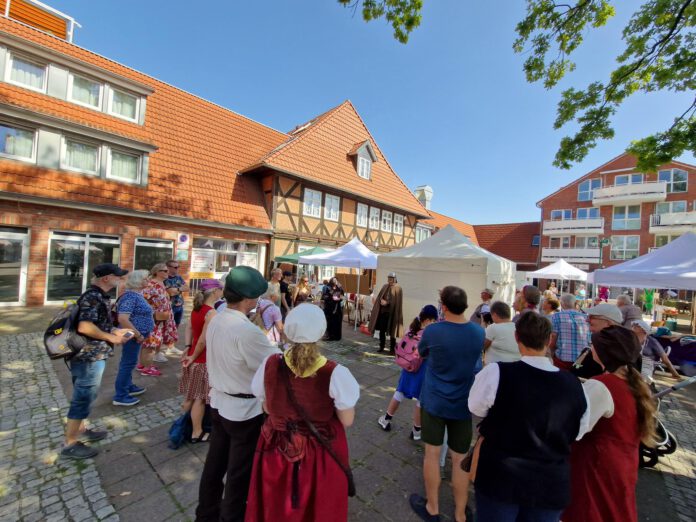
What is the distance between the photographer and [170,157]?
12242 mm

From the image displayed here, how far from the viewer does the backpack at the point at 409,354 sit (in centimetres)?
323

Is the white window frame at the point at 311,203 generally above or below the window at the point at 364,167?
below

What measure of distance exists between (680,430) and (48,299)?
14655 mm

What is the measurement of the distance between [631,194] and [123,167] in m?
34.2

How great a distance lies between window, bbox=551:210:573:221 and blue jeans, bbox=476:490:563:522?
34.0 metres

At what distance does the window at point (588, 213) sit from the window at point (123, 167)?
33.7 metres

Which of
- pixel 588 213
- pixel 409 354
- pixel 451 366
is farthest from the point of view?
pixel 588 213

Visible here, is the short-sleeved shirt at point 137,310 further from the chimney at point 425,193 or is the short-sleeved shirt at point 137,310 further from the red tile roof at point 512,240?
the red tile roof at point 512,240

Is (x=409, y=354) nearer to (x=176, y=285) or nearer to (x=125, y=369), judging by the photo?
(x=125, y=369)

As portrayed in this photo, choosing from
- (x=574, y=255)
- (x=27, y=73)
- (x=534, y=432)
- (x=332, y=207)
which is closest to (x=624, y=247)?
(x=574, y=255)

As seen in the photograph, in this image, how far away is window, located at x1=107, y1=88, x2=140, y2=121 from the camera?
1087 centimetres

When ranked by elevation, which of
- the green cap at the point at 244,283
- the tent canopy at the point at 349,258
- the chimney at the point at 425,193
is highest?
the chimney at the point at 425,193

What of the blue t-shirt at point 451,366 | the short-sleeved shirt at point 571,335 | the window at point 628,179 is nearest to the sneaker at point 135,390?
the blue t-shirt at point 451,366

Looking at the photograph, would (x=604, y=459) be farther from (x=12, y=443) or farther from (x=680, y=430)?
(x=12, y=443)
